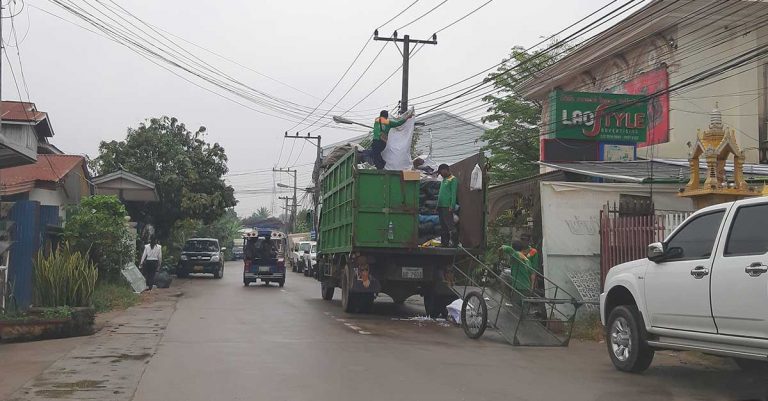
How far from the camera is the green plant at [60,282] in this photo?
38.7 ft

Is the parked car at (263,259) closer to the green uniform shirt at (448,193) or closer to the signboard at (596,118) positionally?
the signboard at (596,118)

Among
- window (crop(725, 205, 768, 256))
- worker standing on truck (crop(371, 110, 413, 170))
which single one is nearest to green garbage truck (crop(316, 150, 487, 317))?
worker standing on truck (crop(371, 110, 413, 170))

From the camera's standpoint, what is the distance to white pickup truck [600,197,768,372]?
6586 millimetres

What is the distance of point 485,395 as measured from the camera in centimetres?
700

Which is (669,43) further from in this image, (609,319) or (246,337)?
(246,337)

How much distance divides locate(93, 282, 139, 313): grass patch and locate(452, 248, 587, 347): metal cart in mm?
7780

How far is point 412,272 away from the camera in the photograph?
14.2 metres

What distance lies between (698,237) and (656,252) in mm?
479

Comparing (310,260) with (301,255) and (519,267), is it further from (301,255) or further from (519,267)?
(519,267)

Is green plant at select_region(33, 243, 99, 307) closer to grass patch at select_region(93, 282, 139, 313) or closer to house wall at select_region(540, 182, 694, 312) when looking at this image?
grass patch at select_region(93, 282, 139, 313)

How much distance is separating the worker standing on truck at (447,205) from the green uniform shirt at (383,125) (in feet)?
5.13

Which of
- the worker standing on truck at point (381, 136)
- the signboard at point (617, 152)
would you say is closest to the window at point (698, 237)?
the worker standing on truck at point (381, 136)

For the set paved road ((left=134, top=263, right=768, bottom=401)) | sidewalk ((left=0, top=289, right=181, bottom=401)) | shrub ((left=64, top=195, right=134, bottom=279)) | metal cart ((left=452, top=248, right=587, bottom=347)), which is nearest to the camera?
sidewalk ((left=0, top=289, right=181, bottom=401))

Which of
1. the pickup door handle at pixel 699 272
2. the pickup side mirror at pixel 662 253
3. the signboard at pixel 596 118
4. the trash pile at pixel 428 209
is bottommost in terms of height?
the pickup door handle at pixel 699 272
